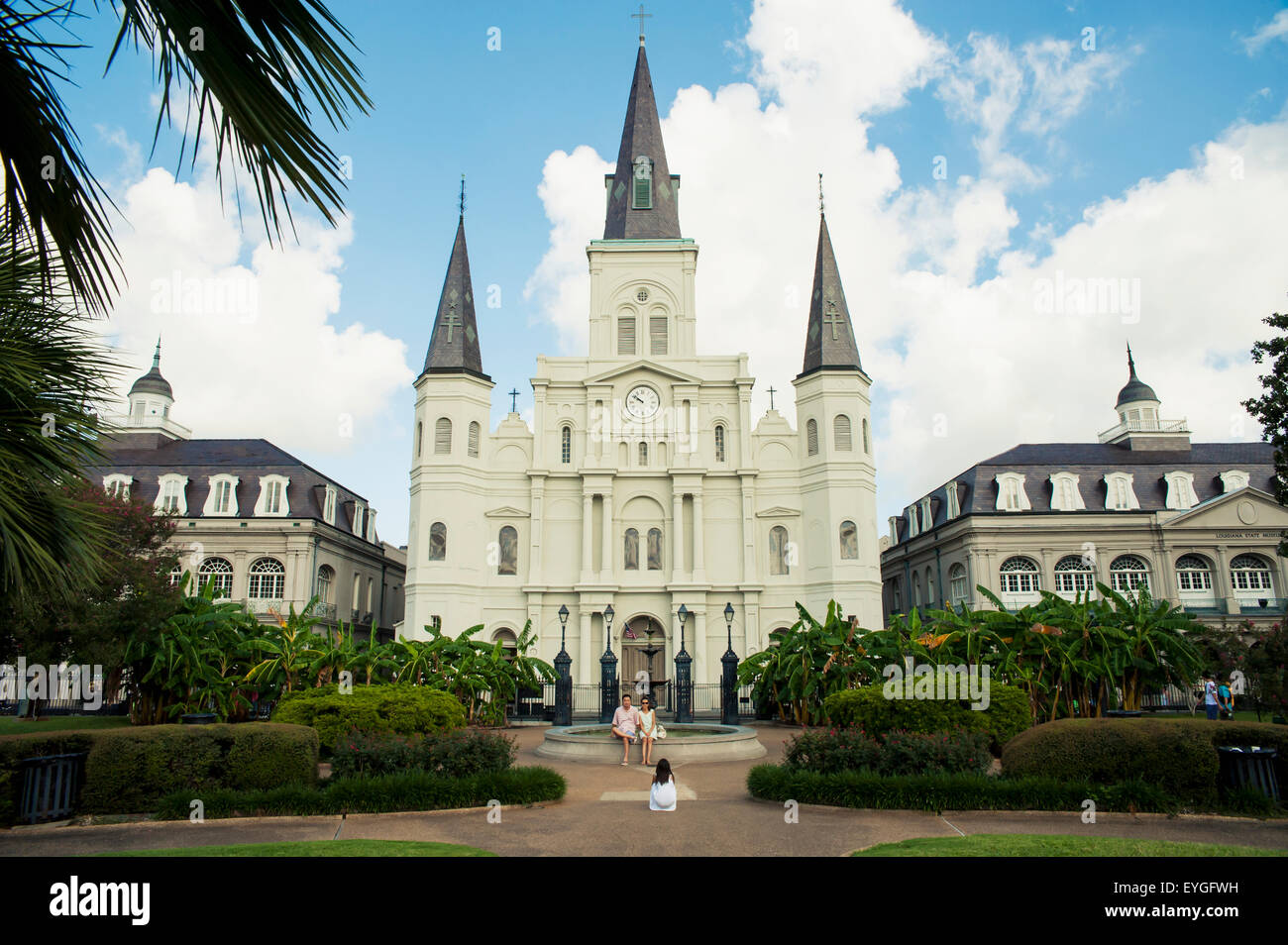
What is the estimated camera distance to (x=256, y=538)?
133 ft

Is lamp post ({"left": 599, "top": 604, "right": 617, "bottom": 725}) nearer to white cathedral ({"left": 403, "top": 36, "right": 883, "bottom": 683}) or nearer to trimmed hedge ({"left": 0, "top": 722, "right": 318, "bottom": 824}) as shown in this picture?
white cathedral ({"left": 403, "top": 36, "right": 883, "bottom": 683})

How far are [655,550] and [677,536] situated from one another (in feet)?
4.40

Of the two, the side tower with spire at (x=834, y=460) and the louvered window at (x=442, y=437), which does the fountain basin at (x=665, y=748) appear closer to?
the side tower with spire at (x=834, y=460)

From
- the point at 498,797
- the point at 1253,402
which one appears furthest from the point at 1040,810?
the point at 1253,402

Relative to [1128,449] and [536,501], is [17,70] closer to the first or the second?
[536,501]

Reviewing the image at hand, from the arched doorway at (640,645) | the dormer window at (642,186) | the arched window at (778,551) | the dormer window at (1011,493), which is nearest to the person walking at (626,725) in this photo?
the arched doorway at (640,645)

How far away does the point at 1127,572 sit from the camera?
136 feet

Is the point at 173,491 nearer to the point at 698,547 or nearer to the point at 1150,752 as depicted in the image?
the point at 698,547

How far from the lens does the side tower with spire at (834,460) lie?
3653 centimetres

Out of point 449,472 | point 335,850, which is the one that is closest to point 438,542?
point 449,472

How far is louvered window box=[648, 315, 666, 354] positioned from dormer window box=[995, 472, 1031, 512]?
18149 mm

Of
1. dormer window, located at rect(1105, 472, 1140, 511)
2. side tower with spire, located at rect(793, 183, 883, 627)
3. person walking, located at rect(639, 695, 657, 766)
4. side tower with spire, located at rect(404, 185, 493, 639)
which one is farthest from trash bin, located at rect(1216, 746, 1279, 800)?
dormer window, located at rect(1105, 472, 1140, 511)

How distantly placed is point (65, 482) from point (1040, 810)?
11.5 m

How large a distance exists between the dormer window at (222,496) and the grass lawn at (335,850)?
1408 inches
